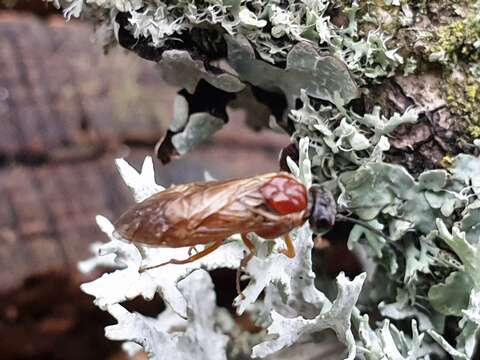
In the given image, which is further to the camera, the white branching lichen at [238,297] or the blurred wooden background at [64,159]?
the blurred wooden background at [64,159]

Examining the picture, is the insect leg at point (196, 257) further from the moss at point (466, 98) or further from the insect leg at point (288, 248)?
the moss at point (466, 98)

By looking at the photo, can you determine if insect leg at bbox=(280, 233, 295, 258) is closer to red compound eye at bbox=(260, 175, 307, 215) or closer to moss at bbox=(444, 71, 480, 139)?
red compound eye at bbox=(260, 175, 307, 215)

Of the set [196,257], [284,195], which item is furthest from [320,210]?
[196,257]

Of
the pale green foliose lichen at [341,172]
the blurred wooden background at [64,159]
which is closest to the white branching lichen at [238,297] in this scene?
the pale green foliose lichen at [341,172]

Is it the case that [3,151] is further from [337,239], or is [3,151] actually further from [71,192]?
[337,239]

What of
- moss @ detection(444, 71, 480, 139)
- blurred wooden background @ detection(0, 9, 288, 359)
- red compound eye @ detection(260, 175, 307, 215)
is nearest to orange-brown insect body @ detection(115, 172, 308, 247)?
red compound eye @ detection(260, 175, 307, 215)

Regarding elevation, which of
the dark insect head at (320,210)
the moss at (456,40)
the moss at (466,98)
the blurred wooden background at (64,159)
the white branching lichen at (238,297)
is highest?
the moss at (456,40)

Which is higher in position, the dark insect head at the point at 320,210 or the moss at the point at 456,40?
the moss at the point at 456,40

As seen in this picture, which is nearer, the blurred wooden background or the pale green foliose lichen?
the pale green foliose lichen

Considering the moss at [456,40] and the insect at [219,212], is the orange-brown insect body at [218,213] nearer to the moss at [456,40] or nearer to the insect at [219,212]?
the insect at [219,212]
